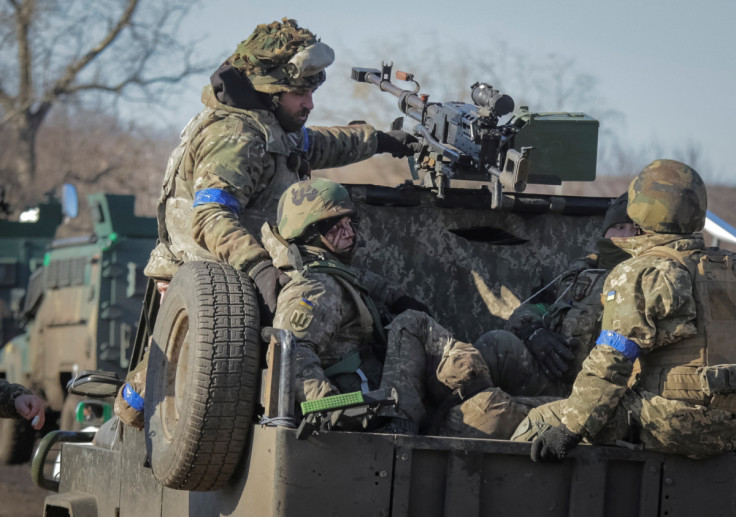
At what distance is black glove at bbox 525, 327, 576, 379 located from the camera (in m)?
4.83

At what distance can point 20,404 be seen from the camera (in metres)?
5.78

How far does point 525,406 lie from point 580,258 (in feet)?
5.13

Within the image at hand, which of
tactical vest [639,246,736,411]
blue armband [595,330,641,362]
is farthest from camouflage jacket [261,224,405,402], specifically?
tactical vest [639,246,736,411]

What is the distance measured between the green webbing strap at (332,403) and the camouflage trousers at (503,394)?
0.63 metres

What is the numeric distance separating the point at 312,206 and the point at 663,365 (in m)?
1.46

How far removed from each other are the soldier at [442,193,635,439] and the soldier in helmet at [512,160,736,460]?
16cm

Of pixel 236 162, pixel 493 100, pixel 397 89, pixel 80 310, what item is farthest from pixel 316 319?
pixel 80 310

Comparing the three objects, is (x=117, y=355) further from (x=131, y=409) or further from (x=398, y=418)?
(x=398, y=418)

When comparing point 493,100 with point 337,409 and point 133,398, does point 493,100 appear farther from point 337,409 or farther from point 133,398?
Result: point 337,409

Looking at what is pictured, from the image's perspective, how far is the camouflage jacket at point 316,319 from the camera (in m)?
4.24

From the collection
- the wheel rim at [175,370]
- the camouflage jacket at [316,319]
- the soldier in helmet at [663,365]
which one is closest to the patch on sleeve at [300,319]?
the camouflage jacket at [316,319]

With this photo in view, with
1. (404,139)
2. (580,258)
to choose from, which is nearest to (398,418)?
(580,258)

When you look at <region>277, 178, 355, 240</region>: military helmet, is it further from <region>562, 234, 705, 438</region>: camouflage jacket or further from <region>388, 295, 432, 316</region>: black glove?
<region>562, 234, 705, 438</region>: camouflage jacket

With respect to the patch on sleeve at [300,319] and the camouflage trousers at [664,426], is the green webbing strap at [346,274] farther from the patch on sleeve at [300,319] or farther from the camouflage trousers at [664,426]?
the camouflage trousers at [664,426]
